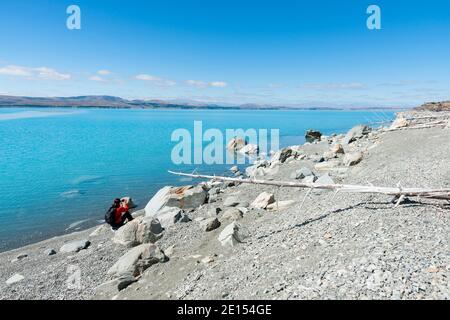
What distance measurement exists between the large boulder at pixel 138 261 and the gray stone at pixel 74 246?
4514 mm

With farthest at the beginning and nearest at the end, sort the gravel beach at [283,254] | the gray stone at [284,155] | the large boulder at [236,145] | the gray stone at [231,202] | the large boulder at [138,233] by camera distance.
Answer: the large boulder at [236,145]
the gray stone at [284,155]
the gray stone at [231,202]
the large boulder at [138,233]
the gravel beach at [283,254]

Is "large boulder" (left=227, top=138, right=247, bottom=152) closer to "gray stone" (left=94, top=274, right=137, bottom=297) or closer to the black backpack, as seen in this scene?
the black backpack

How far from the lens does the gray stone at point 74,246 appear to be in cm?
1577

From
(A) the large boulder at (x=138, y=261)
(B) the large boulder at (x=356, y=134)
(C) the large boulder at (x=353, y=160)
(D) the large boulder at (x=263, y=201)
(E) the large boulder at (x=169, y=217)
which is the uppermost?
(B) the large boulder at (x=356, y=134)

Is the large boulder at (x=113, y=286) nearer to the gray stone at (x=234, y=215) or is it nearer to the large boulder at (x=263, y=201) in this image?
the gray stone at (x=234, y=215)

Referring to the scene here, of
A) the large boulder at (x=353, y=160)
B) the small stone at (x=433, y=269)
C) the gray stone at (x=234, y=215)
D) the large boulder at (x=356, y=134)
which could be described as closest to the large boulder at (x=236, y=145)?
the large boulder at (x=356, y=134)

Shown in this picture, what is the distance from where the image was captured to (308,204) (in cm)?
1391

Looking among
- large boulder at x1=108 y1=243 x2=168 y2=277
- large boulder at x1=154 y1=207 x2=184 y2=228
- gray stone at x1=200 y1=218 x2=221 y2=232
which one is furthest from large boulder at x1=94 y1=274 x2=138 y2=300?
large boulder at x1=154 y1=207 x2=184 y2=228

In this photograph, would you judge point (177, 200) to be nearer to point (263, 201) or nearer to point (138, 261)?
point (263, 201)

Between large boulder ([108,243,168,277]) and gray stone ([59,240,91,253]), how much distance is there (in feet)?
14.8

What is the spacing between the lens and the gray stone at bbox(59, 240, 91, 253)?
15.8 meters

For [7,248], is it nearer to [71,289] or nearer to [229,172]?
[71,289]

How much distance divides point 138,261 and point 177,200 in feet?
25.4
